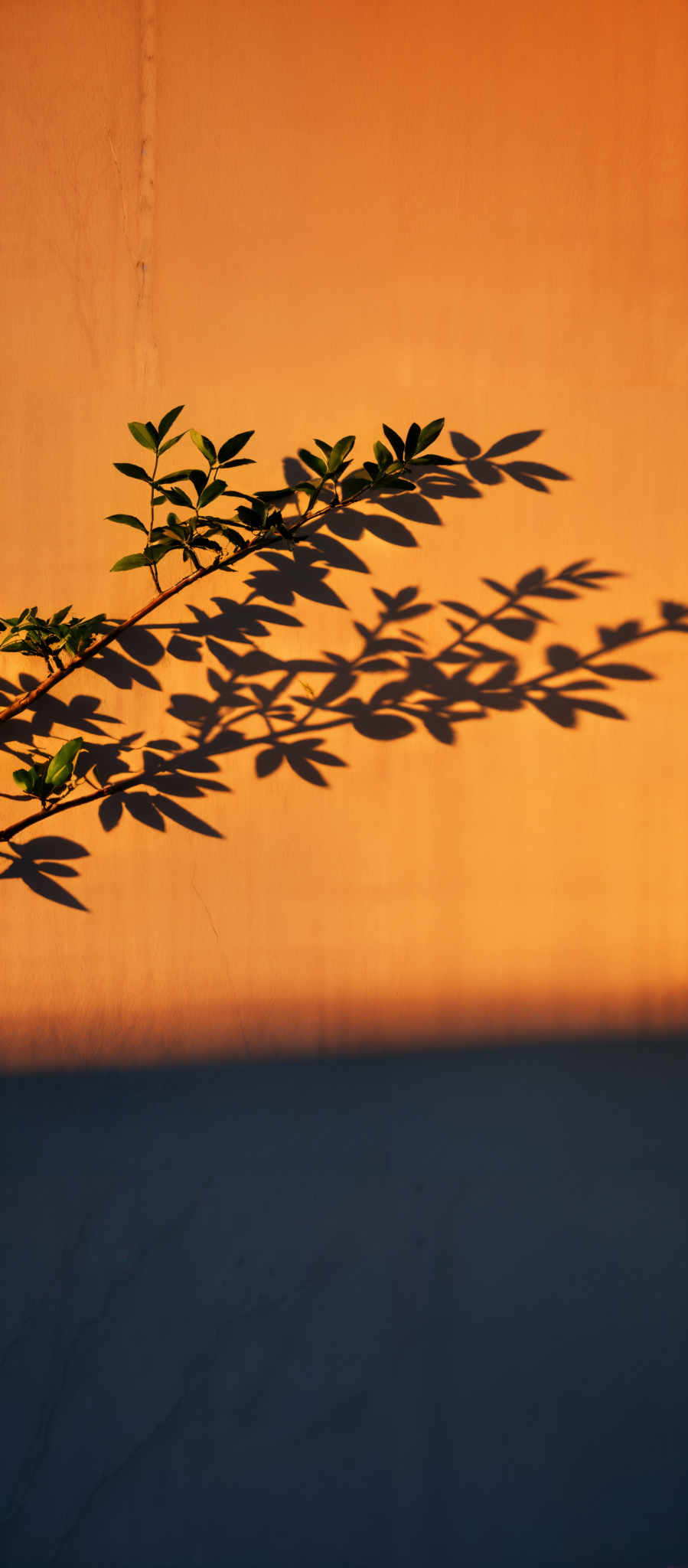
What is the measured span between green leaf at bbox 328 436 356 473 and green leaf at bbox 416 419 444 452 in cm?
9

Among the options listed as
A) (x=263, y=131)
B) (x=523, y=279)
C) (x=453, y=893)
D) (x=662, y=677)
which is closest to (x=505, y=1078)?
(x=453, y=893)

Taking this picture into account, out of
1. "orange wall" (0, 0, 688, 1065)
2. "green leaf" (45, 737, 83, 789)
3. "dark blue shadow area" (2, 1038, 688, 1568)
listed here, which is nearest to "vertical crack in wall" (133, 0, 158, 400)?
"orange wall" (0, 0, 688, 1065)

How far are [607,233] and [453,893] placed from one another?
998 mm

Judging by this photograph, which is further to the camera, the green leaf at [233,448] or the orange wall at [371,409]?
the orange wall at [371,409]

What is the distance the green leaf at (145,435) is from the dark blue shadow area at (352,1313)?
2.89 ft

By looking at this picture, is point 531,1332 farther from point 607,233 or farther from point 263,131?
point 263,131

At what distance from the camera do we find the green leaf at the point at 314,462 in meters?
1.28

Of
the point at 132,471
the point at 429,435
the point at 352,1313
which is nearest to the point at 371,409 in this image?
the point at 429,435

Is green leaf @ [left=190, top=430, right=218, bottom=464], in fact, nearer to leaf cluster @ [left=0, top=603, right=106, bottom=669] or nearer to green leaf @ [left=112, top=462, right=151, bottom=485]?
green leaf @ [left=112, top=462, right=151, bottom=485]

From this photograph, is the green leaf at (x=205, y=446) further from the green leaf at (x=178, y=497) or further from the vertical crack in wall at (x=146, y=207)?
the vertical crack in wall at (x=146, y=207)

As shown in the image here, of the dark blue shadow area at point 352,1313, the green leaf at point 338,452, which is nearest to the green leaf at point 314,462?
the green leaf at point 338,452

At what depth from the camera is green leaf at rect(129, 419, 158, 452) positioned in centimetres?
126

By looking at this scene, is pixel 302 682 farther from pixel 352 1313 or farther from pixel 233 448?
pixel 352 1313

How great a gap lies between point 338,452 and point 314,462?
0.04 m
